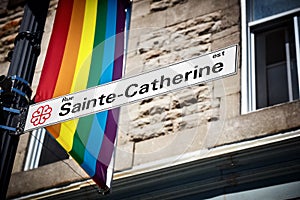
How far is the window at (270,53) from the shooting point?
6340mm

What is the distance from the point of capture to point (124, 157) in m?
6.43

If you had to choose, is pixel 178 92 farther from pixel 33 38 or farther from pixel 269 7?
pixel 33 38

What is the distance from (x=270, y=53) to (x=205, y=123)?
1.19 metres

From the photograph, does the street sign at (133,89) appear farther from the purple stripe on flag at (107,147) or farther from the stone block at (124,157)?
the stone block at (124,157)

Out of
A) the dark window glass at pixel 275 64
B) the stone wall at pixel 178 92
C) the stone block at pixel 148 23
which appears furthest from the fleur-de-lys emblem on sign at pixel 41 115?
the stone block at pixel 148 23

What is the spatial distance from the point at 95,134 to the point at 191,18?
3055 millimetres

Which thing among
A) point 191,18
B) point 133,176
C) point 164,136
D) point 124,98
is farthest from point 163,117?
point 124,98

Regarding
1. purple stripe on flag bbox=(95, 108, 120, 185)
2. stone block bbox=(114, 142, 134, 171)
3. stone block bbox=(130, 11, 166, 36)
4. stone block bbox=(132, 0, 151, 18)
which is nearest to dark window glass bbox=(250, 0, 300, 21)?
stone block bbox=(130, 11, 166, 36)

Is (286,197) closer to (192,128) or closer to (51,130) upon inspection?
(192,128)

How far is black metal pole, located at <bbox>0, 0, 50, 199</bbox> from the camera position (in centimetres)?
382

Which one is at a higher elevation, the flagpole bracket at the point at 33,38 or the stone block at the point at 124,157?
the stone block at the point at 124,157

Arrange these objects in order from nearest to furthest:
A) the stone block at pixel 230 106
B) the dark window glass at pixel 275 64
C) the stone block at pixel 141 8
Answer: the stone block at pixel 230 106
the dark window glass at pixel 275 64
the stone block at pixel 141 8

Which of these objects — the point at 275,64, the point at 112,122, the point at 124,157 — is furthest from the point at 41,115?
the point at 275,64

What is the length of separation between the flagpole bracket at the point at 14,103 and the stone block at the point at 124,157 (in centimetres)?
234
